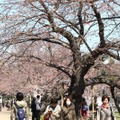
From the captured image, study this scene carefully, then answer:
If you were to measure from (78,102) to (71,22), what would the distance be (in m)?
3.33

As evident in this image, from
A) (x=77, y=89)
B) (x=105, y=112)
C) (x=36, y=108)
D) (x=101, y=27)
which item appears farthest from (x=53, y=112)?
(x=36, y=108)

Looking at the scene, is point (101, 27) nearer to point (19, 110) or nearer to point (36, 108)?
point (19, 110)

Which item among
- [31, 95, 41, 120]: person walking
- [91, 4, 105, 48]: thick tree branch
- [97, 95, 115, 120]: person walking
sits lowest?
[97, 95, 115, 120]: person walking

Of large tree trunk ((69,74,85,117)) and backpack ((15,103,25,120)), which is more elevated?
large tree trunk ((69,74,85,117))

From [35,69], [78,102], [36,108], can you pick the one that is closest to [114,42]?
[78,102]

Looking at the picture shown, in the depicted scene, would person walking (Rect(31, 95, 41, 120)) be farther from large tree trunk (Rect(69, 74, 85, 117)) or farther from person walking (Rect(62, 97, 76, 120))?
person walking (Rect(62, 97, 76, 120))

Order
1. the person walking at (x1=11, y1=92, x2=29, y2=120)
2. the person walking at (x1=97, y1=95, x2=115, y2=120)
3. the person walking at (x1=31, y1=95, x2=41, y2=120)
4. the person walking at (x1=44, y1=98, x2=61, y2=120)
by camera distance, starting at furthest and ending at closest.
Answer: the person walking at (x1=31, y1=95, x2=41, y2=120) → the person walking at (x1=97, y1=95, x2=115, y2=120) → the person walking at (x1=44, y1=98, x2=61, y2=120) → the person walking at (x1=11, y1=92, x2=29, y2=120)

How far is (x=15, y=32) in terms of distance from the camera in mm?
14219

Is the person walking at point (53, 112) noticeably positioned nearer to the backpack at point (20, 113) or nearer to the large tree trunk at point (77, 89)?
the backpack at point (20, 113)

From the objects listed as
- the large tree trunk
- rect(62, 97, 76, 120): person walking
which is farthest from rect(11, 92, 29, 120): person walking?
the large tree trunk

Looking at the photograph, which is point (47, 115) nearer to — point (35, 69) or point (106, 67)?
point (106, 67)

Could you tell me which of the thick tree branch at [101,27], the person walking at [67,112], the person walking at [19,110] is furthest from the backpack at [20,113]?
the thick tree branch at [101,27]

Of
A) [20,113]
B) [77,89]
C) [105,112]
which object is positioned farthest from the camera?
[77,89]

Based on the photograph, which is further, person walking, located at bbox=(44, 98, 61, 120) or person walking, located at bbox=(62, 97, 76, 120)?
person walking, located at bbox=(62, 97, 76, 120)
